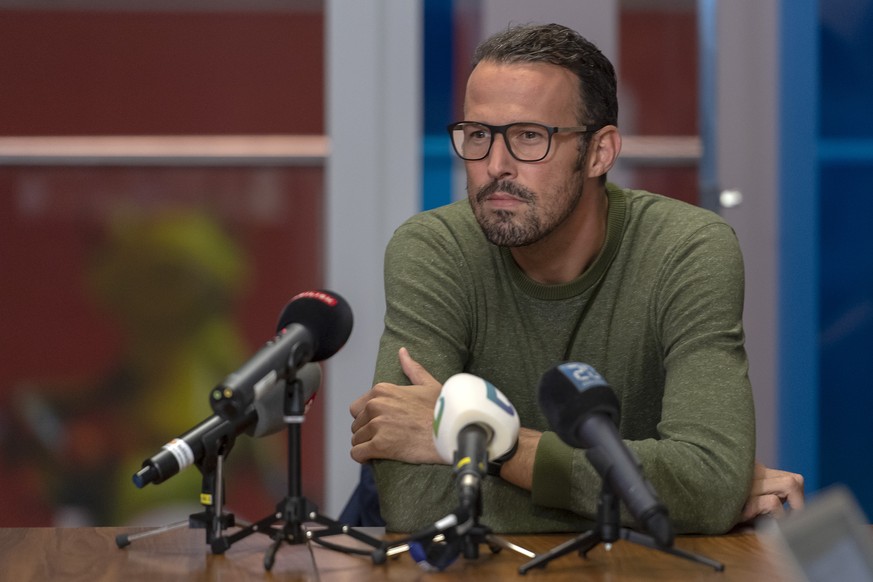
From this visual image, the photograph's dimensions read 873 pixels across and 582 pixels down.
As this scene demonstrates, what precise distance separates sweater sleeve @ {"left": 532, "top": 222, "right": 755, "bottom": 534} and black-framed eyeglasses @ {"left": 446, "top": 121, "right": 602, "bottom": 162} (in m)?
0.32

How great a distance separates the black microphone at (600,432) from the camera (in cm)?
130

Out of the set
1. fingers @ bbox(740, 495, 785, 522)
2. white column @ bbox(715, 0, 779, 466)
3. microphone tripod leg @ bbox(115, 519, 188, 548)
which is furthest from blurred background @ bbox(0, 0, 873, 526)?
microphone tripod leg @ bbox(115, 519, 188, 548)

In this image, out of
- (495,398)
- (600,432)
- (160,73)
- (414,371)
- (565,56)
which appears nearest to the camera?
(600,432)

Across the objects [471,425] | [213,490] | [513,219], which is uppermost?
[513,219]

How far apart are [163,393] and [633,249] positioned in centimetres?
211

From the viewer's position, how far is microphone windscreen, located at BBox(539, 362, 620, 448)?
1354 mm

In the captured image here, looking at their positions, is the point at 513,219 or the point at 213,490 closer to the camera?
the point at 213,490

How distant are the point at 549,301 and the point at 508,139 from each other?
329mm

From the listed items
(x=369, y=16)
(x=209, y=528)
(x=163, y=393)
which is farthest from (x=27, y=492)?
(x=209, y=528)

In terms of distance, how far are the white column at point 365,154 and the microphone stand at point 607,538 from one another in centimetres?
212

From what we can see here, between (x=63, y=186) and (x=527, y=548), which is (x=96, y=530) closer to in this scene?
(x=527, y=548)

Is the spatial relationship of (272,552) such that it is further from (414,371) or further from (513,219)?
(513,219)

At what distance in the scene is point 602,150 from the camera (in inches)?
87.9

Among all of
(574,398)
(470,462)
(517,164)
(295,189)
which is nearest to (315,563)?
(470,462)
